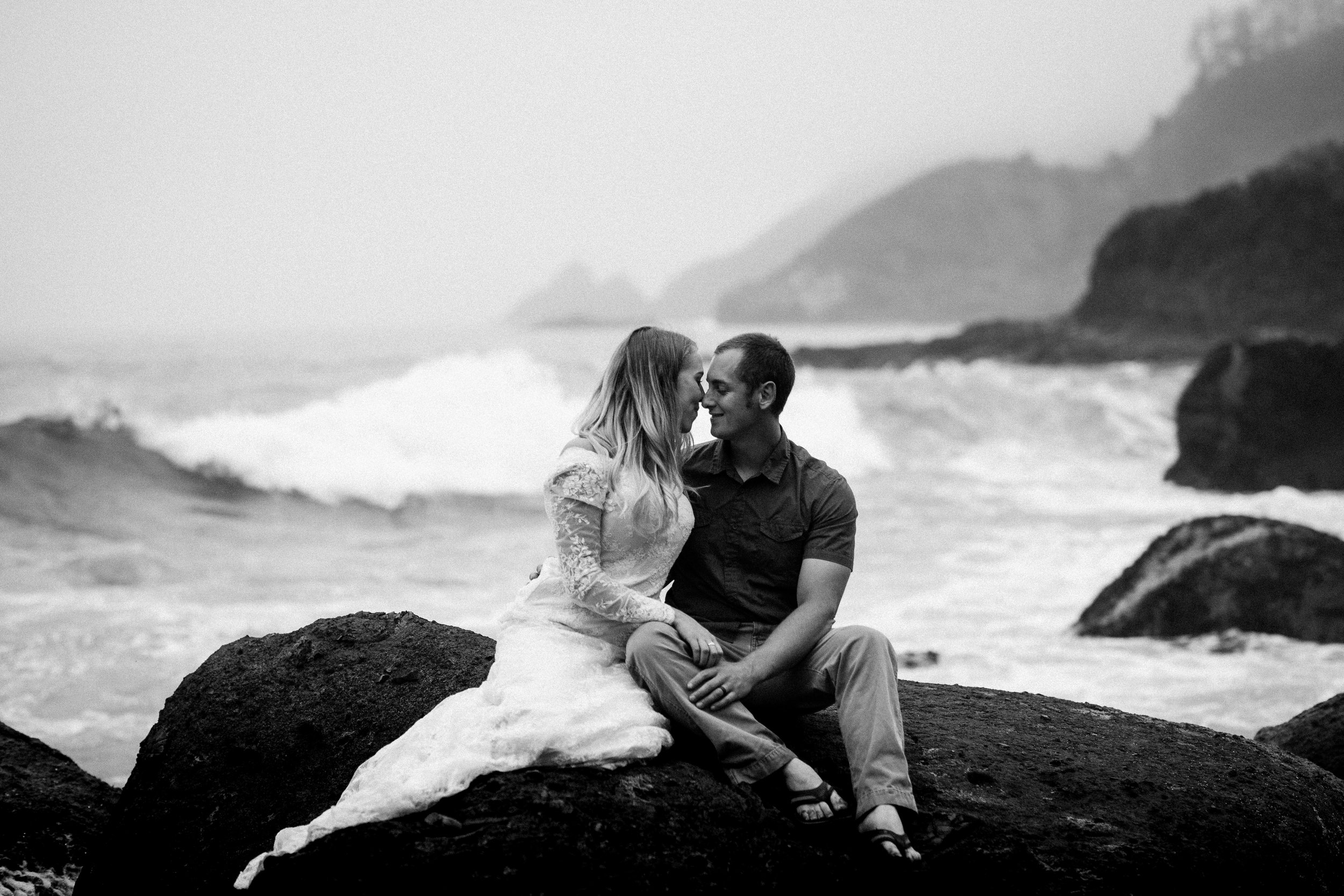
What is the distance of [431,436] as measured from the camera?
21.2 m

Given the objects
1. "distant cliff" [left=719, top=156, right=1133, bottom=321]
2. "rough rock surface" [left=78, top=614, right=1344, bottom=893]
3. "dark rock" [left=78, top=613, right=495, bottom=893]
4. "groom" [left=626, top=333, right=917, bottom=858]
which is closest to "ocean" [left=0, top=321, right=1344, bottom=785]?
"dark rock" [left=78, top=613, right=495, bottom=893]

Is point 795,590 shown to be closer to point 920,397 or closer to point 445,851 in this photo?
point 445,851

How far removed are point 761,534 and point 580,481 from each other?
65 cm

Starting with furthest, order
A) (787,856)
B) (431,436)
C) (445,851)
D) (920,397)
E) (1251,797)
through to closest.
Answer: (920,397), (431,436), (1251,797), (787,856), (445,851)

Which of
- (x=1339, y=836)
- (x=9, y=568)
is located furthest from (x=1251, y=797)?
(x=9, y=568)

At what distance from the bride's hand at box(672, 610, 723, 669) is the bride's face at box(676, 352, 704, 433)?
2.10ft

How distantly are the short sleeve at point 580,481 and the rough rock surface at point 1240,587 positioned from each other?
6551mm

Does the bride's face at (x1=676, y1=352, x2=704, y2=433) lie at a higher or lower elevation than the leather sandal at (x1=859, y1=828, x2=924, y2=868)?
higher

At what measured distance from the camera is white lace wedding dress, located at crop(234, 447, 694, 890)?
10.6 ft

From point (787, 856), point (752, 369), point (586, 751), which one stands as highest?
point (752, 369)

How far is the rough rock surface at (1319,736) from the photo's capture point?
202 inches

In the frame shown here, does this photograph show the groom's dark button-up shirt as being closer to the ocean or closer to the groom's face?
the groom's face

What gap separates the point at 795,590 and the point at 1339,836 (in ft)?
6.32

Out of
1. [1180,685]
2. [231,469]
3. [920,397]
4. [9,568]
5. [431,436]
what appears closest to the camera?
[1180,685]
